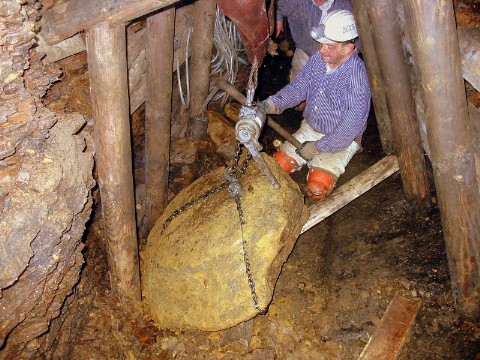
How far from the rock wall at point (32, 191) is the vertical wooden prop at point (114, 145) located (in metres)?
0.13

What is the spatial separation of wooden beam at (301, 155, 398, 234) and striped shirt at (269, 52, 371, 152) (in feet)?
1.28

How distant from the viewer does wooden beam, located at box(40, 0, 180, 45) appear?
1952 millimetres

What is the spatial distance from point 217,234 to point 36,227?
1.12 meters

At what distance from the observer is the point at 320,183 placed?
3639mm

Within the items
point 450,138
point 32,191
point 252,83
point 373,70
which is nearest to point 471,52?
point 450,138

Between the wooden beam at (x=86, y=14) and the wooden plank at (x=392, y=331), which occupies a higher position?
the wooden beam at (x=86, y=14)

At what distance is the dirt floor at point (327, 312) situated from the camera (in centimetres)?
269

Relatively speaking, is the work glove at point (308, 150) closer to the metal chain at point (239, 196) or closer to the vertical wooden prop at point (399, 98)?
the vertical wooden prop at point (399, 98)

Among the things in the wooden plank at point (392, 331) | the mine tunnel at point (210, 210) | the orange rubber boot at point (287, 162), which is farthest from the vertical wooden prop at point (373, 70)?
the wooden plank at point (392, 331)

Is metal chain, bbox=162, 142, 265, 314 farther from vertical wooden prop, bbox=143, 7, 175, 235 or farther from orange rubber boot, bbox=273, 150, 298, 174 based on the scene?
orange rubber boot, bbox=273, 150, 298, 174

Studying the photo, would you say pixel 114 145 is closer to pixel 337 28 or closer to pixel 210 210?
pixel 210 210

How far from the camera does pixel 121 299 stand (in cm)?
296

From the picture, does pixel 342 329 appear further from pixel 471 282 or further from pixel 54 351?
pixel 54 351

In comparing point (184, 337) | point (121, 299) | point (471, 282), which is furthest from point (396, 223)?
point (121, 299)
